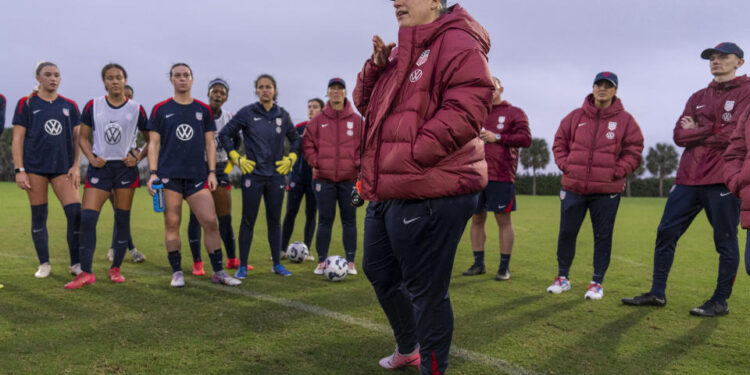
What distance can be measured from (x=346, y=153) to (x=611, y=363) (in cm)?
404

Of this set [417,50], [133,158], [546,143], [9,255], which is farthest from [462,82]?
[546,143]

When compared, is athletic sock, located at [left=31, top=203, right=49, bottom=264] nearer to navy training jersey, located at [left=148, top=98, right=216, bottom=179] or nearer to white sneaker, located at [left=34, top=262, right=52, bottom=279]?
white sneaker, located at [left=34, top=262, right=52, bottom=279]

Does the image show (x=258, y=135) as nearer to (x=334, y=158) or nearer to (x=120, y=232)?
(x=334, y=158)

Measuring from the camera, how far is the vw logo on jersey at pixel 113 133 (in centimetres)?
595

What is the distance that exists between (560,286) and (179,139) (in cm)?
472

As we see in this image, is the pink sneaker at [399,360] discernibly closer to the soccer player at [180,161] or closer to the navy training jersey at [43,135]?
the soccer player at [180,161]

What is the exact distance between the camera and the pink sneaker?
3.47 m

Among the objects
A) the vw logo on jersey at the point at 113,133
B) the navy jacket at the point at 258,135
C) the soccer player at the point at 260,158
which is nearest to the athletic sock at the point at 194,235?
the soccer player at the point at 260,158

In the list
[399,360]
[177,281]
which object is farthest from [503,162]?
[177,281]

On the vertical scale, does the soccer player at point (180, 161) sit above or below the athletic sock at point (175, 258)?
above

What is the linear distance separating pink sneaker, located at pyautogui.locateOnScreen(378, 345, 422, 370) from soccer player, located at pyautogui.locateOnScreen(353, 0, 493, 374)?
2.16ft

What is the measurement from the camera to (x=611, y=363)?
3684mm

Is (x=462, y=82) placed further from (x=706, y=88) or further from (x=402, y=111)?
(x=706, y=88)

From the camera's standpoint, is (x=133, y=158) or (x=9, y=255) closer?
(x=133, y=158)
